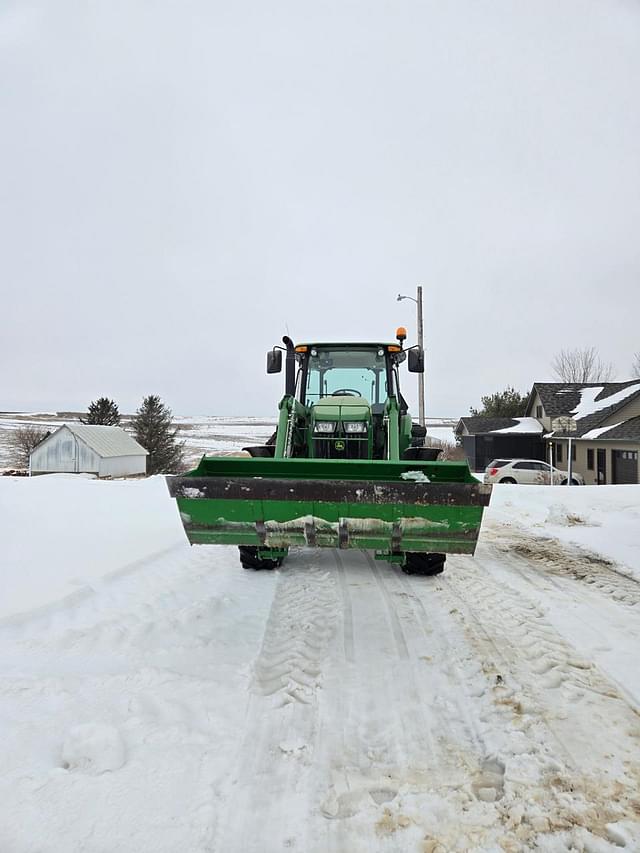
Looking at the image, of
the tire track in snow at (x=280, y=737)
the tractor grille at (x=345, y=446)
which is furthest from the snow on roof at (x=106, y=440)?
the tire track in snow at (x=280, y=737)

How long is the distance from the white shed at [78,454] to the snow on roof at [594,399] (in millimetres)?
30867

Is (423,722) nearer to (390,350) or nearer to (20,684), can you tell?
(20,684)

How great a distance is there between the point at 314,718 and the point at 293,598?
178 centimetres

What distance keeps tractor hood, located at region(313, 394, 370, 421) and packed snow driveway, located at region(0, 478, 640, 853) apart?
1.90 m

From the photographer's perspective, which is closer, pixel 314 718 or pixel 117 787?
pixel 117 787

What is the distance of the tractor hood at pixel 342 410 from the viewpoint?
211 inches

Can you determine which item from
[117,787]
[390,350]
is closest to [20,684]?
[117,787]

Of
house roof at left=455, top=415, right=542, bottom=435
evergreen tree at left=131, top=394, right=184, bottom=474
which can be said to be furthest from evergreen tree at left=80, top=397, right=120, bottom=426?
house roof at left=455, top=415, right=542, bottom=435

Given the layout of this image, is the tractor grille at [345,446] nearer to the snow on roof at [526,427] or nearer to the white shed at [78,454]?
the snow on roof at [526,427]

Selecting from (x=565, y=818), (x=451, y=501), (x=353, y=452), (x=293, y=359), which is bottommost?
(x=565, y=818)

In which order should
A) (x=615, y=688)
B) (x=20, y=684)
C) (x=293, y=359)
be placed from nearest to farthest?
1. (x=20, y=684)
2. (x=615, y=688)
3. (x=293, y=359)

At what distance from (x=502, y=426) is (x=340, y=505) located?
31.8 m

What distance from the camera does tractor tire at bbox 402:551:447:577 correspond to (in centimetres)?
485

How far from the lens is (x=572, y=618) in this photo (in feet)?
12.8
